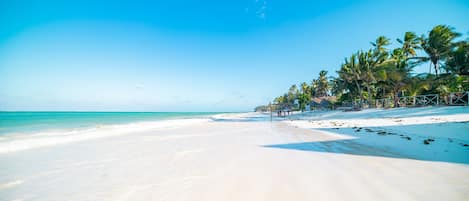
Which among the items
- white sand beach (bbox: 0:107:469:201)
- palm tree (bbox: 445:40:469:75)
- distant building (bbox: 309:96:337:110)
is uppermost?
palm tree (bbox: 445:40:469:75)

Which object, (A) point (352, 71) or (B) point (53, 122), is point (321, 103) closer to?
(A) point (352, 71)

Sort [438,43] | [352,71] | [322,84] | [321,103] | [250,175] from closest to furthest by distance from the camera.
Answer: [250,175] < [438,43] < [352,71] < [321,103] < [322,84]

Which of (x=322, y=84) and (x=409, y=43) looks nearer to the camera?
(x=409, y=43)

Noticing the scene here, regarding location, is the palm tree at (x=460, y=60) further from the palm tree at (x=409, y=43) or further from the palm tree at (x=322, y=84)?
the palm tree at (x=322, y=84)

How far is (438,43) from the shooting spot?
2069 cm

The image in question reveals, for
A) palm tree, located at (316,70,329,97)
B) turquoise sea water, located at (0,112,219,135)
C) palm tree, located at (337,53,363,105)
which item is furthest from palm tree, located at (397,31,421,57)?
turquoise sea water, located at (0,112,219,135)

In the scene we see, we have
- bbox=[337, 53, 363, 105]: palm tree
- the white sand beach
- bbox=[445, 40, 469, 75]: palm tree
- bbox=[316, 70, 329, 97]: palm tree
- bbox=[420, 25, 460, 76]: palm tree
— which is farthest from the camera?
bbox=[316, 70, 329, 97]: palm tree

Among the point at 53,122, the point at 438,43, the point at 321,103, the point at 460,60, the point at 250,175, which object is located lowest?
the point at 53,122

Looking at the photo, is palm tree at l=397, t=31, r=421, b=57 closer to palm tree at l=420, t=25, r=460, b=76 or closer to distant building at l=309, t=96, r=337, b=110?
palm tree at l=420, t=25, r=460, b=76

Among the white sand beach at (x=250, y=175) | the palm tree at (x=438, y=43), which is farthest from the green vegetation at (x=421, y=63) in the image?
the white sand beach at (x=250, y=175)

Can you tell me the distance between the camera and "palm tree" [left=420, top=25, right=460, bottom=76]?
20.3m

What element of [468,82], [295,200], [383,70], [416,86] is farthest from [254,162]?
[468,82]

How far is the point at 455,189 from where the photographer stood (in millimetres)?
2371

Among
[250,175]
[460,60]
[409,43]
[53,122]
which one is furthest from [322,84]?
[53,122]
